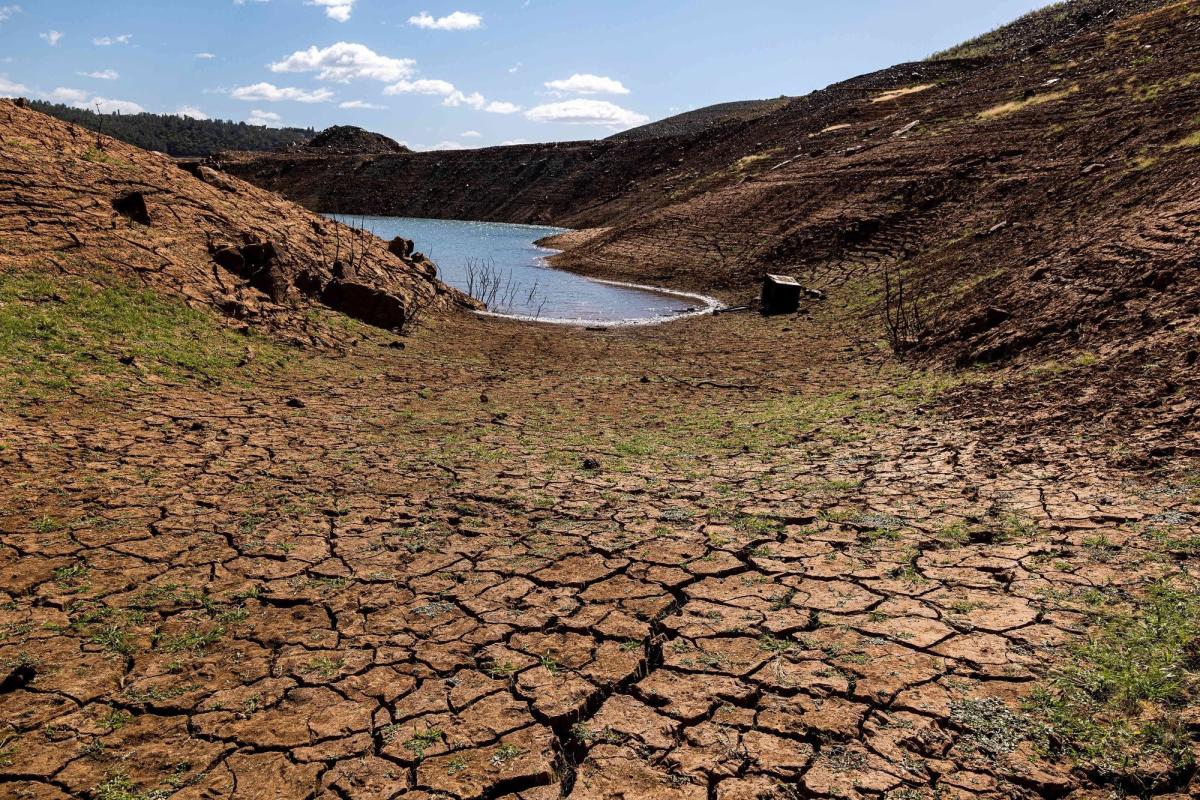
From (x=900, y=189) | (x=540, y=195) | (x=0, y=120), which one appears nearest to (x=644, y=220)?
(x=900, y=189)

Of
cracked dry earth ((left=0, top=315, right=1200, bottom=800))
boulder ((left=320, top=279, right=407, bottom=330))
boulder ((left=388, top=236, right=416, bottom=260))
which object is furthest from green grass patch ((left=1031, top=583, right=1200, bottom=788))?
boulder ((left=388, top=236, right=416, bottom=260))

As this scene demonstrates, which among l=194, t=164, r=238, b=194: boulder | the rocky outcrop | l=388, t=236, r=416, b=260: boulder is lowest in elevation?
l=388, t=236, r=416, b=260: boulder

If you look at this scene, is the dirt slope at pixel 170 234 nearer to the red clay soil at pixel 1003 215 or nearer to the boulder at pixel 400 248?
the boulder at pixel 400 248

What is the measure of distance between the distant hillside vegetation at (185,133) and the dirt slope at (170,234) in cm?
9191

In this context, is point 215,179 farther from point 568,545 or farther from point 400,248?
point 568,545

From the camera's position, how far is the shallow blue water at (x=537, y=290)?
1792cm

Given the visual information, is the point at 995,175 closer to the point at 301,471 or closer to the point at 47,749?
the point at 301,471

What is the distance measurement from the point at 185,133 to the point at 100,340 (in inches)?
5080

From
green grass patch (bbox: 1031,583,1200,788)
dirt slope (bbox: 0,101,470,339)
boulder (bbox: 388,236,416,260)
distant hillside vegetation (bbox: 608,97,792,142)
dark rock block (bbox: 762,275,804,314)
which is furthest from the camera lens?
distant hillside vegetation (bbox: 608,97,792,142)

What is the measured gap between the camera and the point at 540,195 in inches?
2247

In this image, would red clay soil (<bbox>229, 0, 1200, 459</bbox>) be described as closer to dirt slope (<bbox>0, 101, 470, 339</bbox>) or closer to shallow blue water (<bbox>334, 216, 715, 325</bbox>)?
shallow blue water (<bbox>334, 216, 715, 325</bbox>)

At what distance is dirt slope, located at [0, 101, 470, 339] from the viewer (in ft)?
29.9

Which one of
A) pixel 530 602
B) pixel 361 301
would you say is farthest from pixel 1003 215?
pixel 530 602

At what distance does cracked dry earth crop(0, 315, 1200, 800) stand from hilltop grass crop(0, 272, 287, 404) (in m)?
0.46
